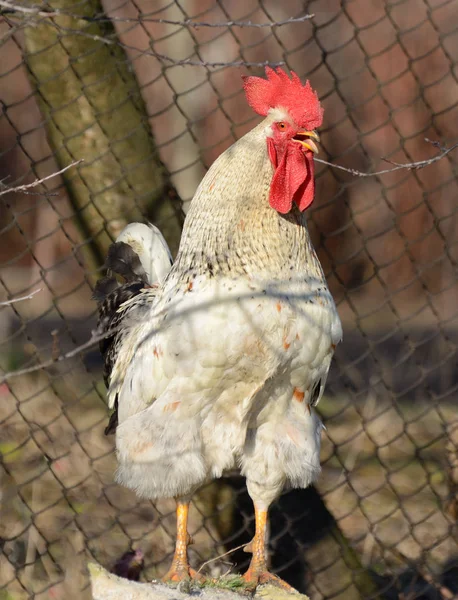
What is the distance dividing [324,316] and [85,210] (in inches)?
57.4

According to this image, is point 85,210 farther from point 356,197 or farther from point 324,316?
point 356,197

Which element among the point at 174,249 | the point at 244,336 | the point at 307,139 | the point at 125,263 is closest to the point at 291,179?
the point at 307,139

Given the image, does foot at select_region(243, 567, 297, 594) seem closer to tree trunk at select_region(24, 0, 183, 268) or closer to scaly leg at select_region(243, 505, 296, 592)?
scaly leg at select_region(243, 505, 296, 592)

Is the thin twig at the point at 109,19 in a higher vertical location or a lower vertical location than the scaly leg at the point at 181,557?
higher

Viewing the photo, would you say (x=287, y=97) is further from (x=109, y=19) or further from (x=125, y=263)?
(x=125, y=263)

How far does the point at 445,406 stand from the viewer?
5.38 m

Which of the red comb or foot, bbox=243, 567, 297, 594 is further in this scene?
foot, bbox=243, 567, 297, 594

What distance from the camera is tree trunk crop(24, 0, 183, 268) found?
315cm

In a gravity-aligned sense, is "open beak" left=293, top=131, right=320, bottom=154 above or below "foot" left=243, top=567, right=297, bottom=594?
above

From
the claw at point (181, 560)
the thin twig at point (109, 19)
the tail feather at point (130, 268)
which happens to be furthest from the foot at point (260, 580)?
the thin twig at point (109, 19)

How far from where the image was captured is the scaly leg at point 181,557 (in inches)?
102

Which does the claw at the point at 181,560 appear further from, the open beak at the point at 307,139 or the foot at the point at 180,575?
the open beak at the point at 307,139

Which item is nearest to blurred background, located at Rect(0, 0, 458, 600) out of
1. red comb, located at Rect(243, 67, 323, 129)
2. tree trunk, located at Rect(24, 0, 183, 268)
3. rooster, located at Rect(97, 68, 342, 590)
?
tree trunk, located at Rect(24, 0, 183, 268)

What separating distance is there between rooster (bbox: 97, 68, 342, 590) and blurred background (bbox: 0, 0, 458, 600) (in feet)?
1.01
